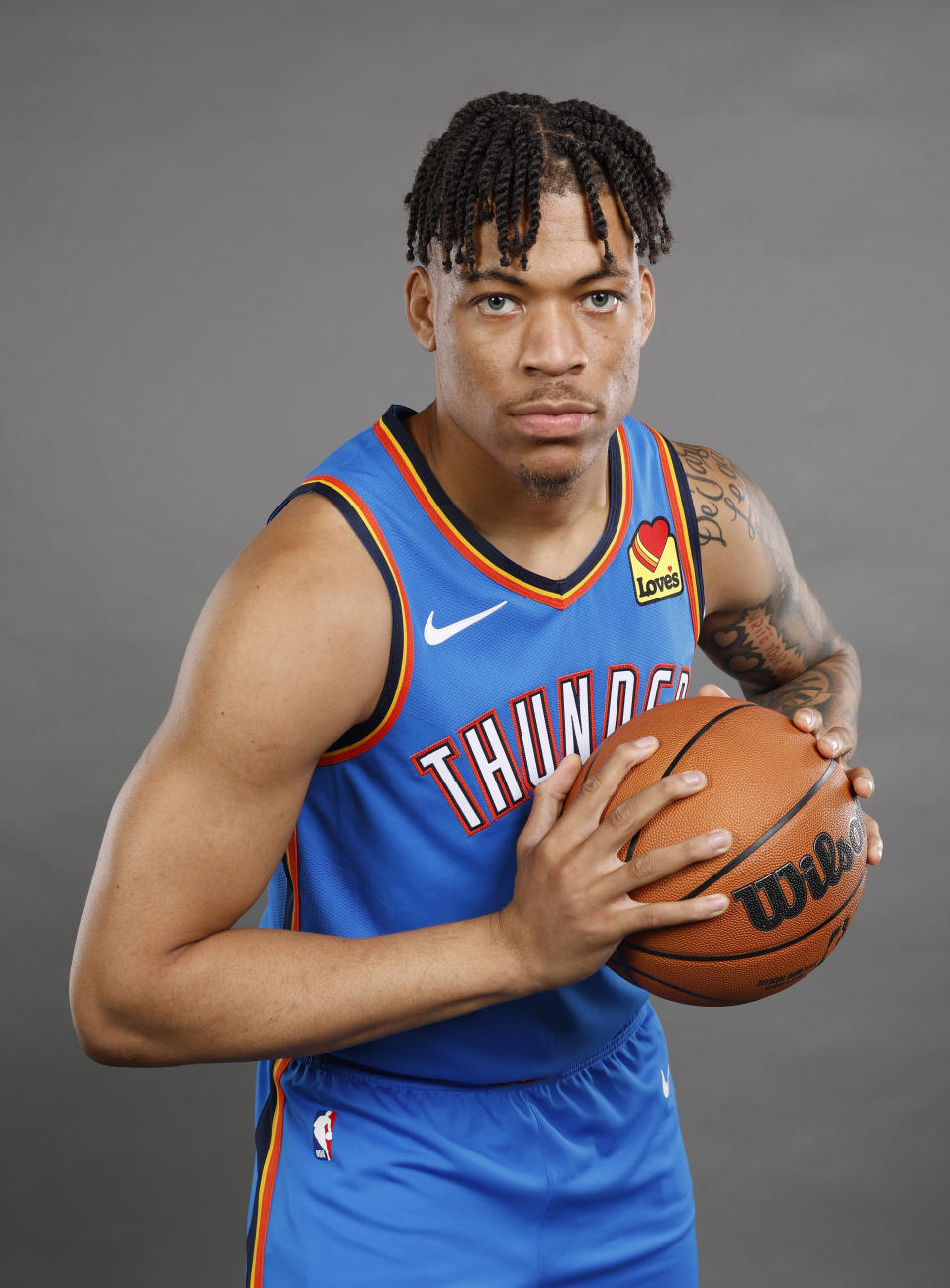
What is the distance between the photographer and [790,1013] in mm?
4492

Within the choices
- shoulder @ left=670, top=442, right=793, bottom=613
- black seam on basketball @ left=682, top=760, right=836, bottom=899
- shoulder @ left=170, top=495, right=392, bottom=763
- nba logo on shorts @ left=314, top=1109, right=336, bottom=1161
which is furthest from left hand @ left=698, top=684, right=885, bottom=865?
nba logo on shorts @ left=314, top=1109, right=336, bottom=1161

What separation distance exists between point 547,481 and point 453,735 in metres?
0.41

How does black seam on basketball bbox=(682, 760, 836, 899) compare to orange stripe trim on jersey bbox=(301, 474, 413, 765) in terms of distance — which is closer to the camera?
black seam on basketball bbox=(682, 760, 836, 899)

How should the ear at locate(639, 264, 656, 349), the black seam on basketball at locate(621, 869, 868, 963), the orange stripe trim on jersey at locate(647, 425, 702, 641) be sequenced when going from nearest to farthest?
the black seam on basketball at locate(621, 869, 868, 963), the ear at locate(639, 264, 656, 349), the orange stripe trim on jersey at locate(647, 425, 702, 641)

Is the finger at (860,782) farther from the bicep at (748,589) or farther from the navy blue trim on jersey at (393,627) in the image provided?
the navy blue trim on jersey at (393,627)

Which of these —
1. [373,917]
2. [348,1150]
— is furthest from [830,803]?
[348,1150]

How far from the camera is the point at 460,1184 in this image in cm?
232

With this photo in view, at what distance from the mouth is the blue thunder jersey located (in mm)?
205

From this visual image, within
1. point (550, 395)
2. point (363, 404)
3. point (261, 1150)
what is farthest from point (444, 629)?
point (363, 404)

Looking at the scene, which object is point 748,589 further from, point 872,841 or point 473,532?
point 473,532

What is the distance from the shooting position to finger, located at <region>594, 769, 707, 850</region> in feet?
6.70

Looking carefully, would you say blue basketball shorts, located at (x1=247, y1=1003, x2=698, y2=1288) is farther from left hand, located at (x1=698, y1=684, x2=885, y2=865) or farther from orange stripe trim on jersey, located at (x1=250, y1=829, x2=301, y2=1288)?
left hand, located at (x1=698, y1=684, x2=885, y2=865)

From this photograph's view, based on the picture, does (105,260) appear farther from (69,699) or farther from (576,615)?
(576,615)

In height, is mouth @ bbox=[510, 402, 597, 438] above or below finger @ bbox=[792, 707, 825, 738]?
above
